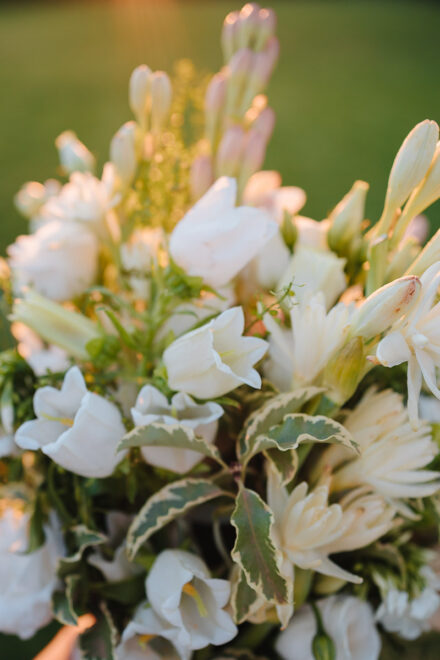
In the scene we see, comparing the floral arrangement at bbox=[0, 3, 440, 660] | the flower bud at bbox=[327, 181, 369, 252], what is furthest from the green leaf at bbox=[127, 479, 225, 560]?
the flower bud at bbox=[327, 181, 369, 252]

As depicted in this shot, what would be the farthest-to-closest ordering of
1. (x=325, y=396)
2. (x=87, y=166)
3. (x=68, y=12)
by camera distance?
1. (x=68, y=12)
2. (x=87, y=166)
3. (x=325, y=396)

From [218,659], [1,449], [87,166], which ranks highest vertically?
[87,166]

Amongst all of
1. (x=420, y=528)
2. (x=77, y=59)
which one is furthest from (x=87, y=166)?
(x=77, y=59)

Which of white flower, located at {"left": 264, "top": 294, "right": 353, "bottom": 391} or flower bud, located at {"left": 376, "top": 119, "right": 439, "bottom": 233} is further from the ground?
flower bud, located at {"left": 376, "top": 119, "right": 439, "bottom": 233}

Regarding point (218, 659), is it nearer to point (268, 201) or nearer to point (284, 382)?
point (284, 382)

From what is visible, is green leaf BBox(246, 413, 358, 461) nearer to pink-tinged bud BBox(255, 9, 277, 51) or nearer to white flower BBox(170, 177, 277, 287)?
white flower BBox(170, 177, 277, 287)

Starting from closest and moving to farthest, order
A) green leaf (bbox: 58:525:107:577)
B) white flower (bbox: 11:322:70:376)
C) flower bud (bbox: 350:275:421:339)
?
flower bud (bbox: 350:275:421:339)
green leaf (bbox: 58:525:107:577)
white flower (bbox: 11:322:70:376)

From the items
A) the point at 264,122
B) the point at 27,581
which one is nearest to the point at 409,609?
the point at 27,581
